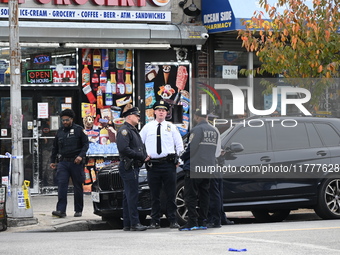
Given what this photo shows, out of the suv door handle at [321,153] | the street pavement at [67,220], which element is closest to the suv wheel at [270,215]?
the street pavement at [67,220]

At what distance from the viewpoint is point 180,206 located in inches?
525

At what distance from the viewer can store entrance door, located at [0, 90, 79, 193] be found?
18094mm

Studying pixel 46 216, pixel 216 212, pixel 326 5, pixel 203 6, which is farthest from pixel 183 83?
pixel 216 212

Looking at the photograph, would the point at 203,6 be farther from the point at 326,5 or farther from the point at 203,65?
the point at 326,5

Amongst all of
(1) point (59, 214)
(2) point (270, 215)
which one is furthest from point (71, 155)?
(2) point (270, 215)

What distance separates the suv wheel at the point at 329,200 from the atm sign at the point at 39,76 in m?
7.09

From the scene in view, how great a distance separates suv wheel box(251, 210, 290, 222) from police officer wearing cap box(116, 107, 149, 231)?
3216 millimetres

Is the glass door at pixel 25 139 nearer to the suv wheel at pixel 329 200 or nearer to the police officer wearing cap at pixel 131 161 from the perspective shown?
the police officer wearing cap at pixel 131 161

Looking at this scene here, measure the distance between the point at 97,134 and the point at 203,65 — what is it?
301 cm

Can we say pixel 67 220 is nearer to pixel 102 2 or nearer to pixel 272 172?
pixel 272 172

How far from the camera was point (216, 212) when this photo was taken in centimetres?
1270

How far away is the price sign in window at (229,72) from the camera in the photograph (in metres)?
19.7

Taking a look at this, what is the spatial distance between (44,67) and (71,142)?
3.85 metres

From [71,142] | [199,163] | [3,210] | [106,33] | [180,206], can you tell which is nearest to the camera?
[199,163]
